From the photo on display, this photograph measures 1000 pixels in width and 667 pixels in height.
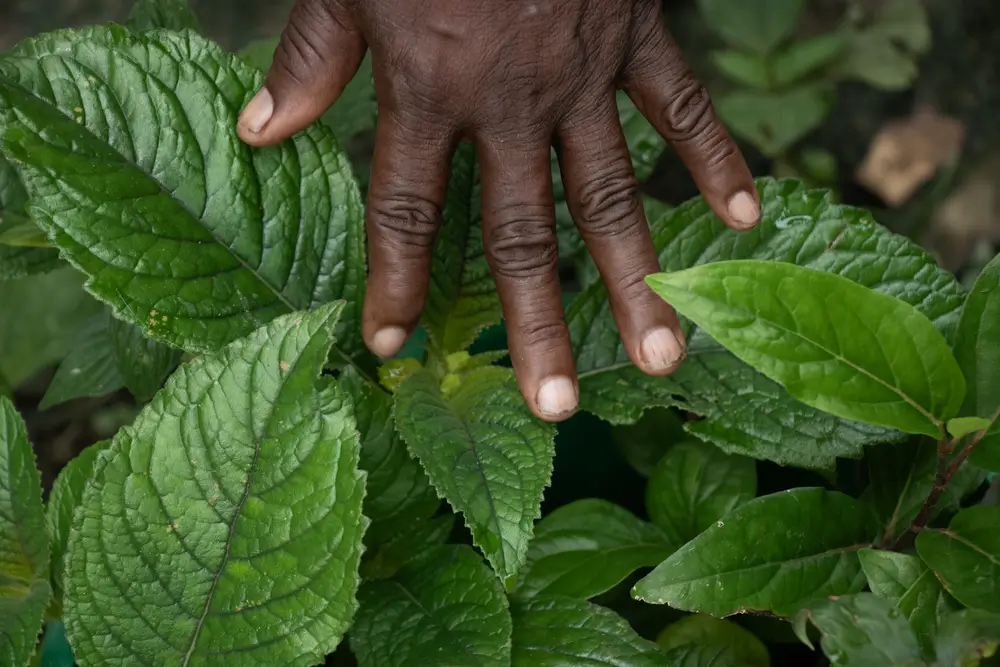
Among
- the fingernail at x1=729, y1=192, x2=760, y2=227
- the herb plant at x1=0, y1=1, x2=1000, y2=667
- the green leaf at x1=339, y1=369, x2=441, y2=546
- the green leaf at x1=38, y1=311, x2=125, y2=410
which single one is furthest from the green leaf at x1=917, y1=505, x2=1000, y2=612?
the green leaf at x1=38, y1=311, x2=125, y2=410

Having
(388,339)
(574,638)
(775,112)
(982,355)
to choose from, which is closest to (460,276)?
(388,339)

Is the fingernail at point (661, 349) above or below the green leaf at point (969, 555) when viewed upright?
above

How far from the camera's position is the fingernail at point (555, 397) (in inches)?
34.3

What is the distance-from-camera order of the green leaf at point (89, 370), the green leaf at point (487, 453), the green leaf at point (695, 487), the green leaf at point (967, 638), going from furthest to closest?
the green leaf at point (89, 370) → the green leaf at point (695, 487) → the green leaf at point (487, 453) → the green leaf at point (967, 638)

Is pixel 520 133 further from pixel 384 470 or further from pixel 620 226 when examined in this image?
pixel 384 470

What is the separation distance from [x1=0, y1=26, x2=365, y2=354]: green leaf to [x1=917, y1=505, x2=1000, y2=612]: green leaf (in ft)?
2.04

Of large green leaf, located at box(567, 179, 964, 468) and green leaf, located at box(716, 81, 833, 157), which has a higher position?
green leaf, located at box(716, 81, 833, 157)

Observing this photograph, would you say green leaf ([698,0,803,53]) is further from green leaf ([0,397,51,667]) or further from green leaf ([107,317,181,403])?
green leaf ([0,397,51,667])

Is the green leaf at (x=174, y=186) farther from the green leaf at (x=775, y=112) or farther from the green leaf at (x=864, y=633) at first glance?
the green leaf at (x=775, y=112)

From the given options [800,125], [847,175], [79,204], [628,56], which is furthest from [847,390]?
[847,175]

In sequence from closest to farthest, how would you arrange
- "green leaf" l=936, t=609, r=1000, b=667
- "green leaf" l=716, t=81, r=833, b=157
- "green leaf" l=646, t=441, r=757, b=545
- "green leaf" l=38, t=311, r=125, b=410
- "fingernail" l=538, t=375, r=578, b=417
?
"green leaf" l=936, t=609, r=1000, b=667
"fingernail" l=538, t=375, r=578, b=417
"green leaf" l=646, t=441, r=757, b=545
"green leaf" l=38, t=311, r=125, b=410
"green leaf" l=716, t=81, r=833, b=157

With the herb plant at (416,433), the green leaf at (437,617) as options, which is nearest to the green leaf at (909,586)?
the herb plant at (416,433)

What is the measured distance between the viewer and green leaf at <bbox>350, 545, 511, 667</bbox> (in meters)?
0.82

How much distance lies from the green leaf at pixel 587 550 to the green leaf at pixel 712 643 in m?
0.08
